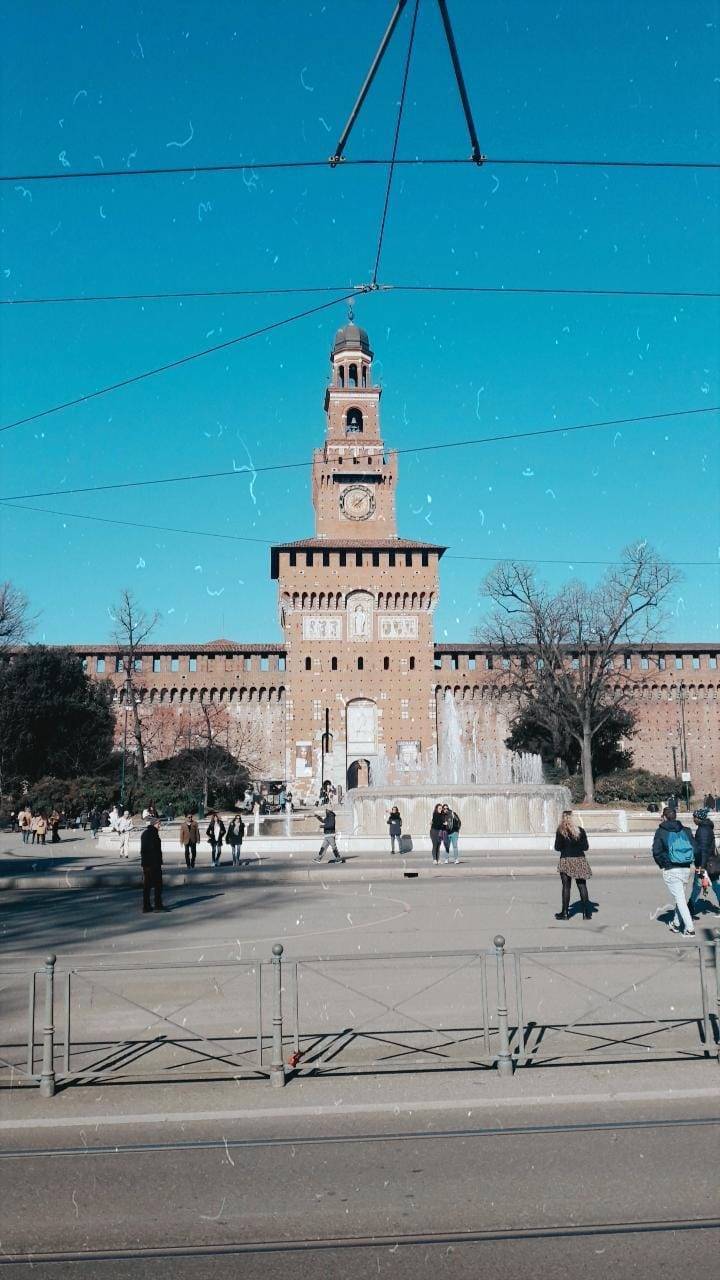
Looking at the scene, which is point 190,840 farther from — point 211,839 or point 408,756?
point 408,756

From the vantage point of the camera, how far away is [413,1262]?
11.5ft

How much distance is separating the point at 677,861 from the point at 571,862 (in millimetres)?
1569

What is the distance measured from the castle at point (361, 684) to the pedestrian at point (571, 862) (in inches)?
1554

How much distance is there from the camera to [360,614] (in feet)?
175

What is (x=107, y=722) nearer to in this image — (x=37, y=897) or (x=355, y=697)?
(x=355, y=697)

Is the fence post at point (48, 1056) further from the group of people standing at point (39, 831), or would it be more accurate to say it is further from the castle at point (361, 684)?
the castle at point (361, 684)

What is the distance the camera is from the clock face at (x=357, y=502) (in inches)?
2228

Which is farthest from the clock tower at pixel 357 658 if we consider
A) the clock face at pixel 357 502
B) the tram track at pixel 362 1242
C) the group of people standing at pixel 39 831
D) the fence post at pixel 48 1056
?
the tram track at pixel 362 1242

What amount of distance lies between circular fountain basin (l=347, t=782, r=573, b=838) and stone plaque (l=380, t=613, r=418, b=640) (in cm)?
2772

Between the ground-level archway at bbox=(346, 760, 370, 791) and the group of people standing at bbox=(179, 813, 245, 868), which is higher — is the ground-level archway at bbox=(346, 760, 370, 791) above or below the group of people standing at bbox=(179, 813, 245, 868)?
above

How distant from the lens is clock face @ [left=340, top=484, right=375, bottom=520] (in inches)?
2228

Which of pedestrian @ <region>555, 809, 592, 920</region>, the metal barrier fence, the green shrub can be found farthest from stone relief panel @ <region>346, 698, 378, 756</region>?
the metal barrier fence

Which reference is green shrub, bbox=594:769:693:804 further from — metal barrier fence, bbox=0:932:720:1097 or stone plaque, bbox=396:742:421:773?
metal barrier fence, bbox=0:932:720:1097

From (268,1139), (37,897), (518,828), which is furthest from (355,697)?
(268,1139)
